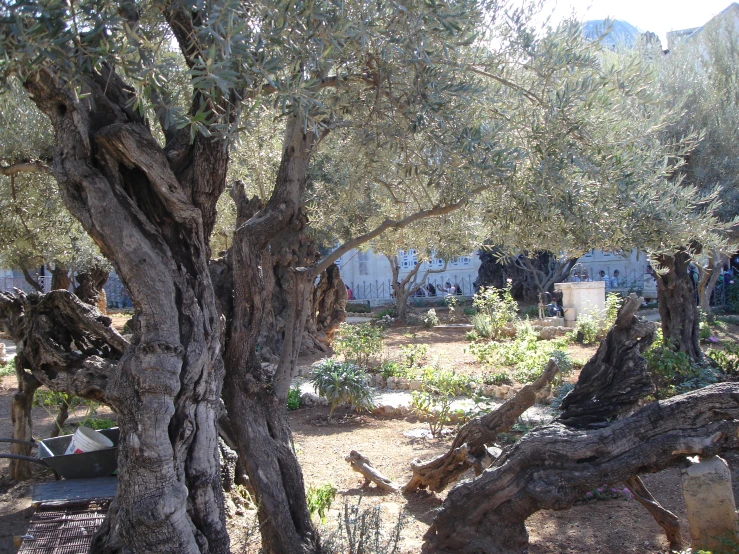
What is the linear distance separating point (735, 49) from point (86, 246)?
545 inches

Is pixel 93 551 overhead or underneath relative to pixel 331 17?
underneath

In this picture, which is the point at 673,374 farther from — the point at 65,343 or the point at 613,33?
the point at 65,343

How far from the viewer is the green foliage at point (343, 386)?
896 cm

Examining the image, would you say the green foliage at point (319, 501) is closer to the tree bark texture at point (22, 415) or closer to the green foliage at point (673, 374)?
the tree bark texture at point (22, 415)

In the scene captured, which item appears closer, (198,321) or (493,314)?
(198,321)

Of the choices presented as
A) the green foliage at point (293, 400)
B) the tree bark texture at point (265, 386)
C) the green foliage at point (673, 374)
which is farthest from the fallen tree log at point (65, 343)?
the green foliage at point (673, 374)

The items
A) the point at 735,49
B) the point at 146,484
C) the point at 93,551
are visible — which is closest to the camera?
the point at 146,484

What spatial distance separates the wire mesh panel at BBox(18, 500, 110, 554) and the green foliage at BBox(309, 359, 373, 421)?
5167 mm

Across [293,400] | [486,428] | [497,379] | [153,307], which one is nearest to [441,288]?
[497,379]

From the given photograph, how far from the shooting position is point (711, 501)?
12.3 ft

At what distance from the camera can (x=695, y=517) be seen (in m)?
3.80

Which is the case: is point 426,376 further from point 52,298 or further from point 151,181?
point 151,181

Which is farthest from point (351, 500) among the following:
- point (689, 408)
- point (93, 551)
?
point (689, 408)

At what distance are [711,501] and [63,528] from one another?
379cm
